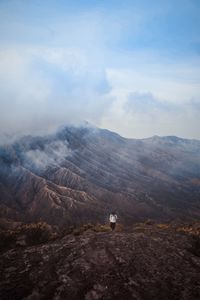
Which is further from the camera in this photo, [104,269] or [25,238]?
[25,238]

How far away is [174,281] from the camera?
12945 millimetres

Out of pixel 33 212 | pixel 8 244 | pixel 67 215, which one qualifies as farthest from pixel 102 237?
pixel 33 212

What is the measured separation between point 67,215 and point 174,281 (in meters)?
171

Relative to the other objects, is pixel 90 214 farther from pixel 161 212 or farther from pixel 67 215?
pixel 161 212

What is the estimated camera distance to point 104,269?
44.5 feet

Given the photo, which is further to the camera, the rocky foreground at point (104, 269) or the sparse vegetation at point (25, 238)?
the sparse vegetation at point (25, 238)

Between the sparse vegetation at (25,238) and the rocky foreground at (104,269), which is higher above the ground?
the rocky foreground at (104,269)

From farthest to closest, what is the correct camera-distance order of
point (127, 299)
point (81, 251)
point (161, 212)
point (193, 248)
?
1. point (161, 212)
2. point (193, 248)
3. point (81, 251)
4. point (127, 299)

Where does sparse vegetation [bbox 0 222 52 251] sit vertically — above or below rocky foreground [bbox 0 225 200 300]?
below

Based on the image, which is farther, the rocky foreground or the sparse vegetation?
the sparse vegetation

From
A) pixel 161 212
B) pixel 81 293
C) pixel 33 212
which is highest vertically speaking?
pixel 81 293

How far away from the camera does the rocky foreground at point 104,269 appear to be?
1194cm

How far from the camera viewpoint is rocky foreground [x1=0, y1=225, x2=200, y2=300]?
11938 millimetres

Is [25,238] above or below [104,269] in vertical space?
below
